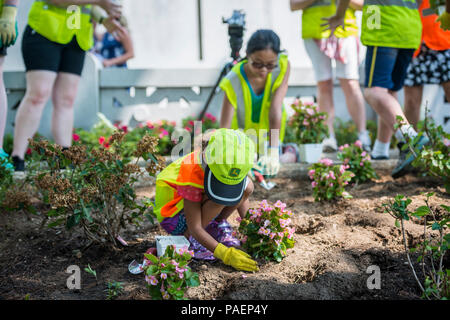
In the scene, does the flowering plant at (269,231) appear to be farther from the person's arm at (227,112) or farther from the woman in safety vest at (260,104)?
the person's arm at (227,112)

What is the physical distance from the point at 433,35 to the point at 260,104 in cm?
138

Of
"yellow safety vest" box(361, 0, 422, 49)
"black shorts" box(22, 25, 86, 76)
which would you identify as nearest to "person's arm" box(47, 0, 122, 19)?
"black shorts" box(22, 25, 86, 76)

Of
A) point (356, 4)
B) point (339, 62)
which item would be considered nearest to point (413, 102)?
point (339, 62)

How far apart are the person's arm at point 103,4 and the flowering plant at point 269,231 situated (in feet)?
6.59

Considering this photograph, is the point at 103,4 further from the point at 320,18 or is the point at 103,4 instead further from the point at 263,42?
the point at 320,18

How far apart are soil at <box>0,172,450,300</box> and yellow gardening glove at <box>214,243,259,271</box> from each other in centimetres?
3

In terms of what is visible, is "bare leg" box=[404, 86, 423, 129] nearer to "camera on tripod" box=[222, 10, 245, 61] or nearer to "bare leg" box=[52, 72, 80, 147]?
"camera on tripod" box=[222, 10, 245, 61]

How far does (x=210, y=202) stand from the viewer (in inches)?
81.0

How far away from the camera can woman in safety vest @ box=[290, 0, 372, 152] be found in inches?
151

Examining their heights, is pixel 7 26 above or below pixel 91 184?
above

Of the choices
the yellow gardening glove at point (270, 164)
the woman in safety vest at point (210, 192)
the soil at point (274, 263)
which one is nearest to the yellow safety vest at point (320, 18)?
the yellow gardening glove at point (270, 164)

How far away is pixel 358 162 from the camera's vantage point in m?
3.19
